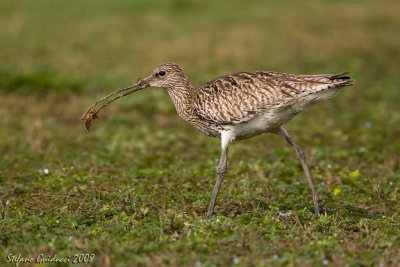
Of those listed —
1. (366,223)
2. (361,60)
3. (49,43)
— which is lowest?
(366,223)

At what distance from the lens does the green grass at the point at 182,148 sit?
5.80 meters

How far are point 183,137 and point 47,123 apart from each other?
2.49 meters

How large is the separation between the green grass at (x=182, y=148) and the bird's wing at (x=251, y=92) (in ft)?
3.56

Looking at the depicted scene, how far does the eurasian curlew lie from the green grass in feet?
2.61

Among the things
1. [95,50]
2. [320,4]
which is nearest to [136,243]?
[95,50]

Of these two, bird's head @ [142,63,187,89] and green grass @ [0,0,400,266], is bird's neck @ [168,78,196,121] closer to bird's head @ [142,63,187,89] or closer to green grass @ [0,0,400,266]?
bird's head @ [142,63,187,89]

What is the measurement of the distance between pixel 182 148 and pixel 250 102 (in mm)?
3143

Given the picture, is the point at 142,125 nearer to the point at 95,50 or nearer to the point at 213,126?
the point at 213,126

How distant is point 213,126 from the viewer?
23.5 ft

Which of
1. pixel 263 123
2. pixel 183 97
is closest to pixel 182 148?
pixel 183 97

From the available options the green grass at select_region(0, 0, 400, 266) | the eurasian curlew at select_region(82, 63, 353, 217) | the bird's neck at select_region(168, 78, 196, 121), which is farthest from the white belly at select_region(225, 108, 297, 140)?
the green grass at select_region(0, 0, 400, 266)

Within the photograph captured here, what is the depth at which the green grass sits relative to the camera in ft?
19.0

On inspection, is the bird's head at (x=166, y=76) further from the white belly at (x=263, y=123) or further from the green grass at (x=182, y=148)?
the green grass at (x=182, y=148)

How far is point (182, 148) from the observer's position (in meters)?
9.75
